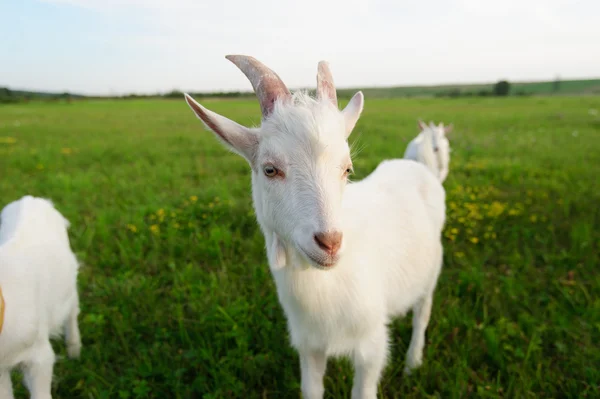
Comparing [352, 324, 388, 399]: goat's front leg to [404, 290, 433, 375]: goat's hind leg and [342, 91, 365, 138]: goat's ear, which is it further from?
[342, 91, 365, 138]: goat's ear

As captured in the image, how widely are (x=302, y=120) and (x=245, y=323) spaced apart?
190cm

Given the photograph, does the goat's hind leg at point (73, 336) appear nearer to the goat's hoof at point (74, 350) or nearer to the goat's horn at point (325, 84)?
the goat's hoof at point (74, 350)

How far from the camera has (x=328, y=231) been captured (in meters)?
1.52

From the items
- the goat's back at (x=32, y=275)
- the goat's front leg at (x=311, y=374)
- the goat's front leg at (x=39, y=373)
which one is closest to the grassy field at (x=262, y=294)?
the goat's front leg at (x=311, y=374)

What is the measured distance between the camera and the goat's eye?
67.3 inches

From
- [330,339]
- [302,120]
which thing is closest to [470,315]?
[330,339]

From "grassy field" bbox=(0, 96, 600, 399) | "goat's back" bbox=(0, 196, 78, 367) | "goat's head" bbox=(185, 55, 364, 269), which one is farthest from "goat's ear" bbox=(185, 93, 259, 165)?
"grassy field" bbox=(0, 96, 600, 399)

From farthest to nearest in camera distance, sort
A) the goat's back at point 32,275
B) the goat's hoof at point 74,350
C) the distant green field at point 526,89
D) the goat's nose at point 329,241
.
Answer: the distant green field at point 526,89 < the goat's hoof at point 74,350 < the goat's back at point 32,275 < the goat's nose at point 329,241

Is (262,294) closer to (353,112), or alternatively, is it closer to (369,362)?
(369,362)

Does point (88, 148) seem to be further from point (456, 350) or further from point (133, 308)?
point (456, 350)

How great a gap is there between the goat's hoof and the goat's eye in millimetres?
2278

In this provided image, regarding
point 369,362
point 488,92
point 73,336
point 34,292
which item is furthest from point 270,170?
point 488,92

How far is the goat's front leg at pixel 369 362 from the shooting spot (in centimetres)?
217

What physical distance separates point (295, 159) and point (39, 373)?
6.24ft
